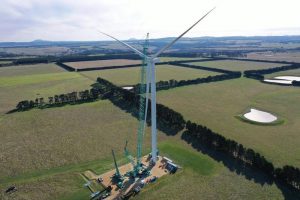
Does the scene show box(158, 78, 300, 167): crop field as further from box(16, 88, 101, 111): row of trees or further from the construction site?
box(16, 88, 101, 111): row of trees

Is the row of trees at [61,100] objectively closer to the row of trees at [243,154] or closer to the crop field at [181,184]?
the row of trees at [243,154]

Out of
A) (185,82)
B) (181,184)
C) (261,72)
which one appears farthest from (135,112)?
(261,72)

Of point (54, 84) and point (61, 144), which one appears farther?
point (54, 84)

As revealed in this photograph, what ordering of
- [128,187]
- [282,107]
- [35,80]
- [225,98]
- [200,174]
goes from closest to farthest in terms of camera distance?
[128,187] < [200,174] < [282,107] < [225,98] < [35,80]

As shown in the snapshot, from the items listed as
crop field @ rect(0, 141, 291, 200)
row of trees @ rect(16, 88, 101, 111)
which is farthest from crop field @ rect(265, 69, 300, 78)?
crop field @ rect(0, 141, 291, 200)

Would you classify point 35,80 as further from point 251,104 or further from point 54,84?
point 251,104

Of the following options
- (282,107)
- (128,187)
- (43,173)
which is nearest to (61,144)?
(43,173)
